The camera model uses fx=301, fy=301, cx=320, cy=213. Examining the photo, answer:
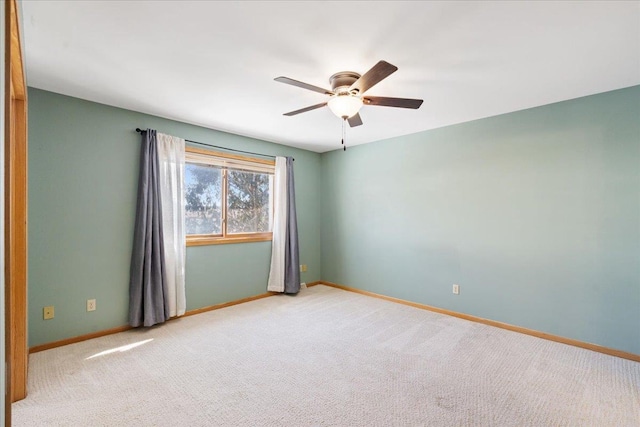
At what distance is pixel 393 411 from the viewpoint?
1.94 meters

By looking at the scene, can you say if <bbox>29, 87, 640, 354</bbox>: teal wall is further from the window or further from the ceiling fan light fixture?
the ceiling fan light fixture

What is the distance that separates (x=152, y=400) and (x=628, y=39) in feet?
12.8

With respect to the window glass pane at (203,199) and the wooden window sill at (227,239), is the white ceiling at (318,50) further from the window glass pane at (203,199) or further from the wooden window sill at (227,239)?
the wooden window sill at (227,239)

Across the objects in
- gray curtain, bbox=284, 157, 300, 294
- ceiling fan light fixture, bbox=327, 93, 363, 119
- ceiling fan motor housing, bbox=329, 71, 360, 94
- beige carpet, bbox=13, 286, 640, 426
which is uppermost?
ceiling fan motor housing, bbox=329, 71, 360, 94

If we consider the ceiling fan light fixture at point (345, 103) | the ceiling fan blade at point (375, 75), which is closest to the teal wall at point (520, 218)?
the ceiling fan light fixture at point (345, 103)

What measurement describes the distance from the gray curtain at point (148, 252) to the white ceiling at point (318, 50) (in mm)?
613

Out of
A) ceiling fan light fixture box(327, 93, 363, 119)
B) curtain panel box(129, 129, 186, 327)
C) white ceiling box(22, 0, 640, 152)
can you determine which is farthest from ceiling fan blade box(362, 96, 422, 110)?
curtain panel box(129, 129, 186, 327)

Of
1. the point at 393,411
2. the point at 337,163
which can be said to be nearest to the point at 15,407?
the point at 393,411

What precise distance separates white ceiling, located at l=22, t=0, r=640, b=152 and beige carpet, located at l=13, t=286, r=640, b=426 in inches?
93.0

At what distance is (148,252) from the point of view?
3.22 meters

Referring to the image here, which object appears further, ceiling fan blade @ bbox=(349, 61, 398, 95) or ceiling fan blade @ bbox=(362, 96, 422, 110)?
ceiling fan blade @ bbox=(362, 96, 422, 110)

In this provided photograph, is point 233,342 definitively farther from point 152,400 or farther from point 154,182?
point 154,182

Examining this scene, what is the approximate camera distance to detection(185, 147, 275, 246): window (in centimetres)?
381

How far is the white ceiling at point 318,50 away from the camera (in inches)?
66.3
